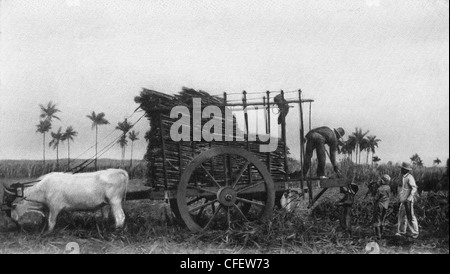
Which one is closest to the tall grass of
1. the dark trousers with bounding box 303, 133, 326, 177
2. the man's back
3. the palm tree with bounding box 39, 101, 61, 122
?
the palm tree with bounding box 39, 101, 61, 122

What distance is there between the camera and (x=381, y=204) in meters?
7.47

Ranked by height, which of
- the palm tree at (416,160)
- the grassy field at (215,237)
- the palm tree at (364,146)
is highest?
A: the palm tree at (364,146)

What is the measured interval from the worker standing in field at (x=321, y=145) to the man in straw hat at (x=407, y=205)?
944 millimetres

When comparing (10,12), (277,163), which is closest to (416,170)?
(277,163)

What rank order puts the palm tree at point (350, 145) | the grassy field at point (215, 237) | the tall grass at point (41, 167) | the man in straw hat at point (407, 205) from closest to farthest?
the grassy field at point (215, 237)
the man in straw hat at point (407, 205)
the tall grass at point (41, 167)
the palm tree at point (350, 145)

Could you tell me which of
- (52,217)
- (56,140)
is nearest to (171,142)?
(56,140)

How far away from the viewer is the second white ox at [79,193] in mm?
7383

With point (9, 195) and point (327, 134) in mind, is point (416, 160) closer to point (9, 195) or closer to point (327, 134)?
point (327, 134)

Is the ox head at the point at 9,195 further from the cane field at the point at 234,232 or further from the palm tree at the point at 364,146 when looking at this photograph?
the palm tree at the point at 364,146

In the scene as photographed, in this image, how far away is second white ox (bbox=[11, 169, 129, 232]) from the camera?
738 cm

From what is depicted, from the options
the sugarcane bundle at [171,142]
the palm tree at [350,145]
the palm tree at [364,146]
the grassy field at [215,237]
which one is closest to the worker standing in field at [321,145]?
the palm tree at [350,145]

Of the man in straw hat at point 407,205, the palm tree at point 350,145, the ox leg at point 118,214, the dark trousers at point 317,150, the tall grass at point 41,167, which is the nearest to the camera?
the ox leg at point 118,214
